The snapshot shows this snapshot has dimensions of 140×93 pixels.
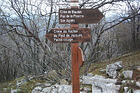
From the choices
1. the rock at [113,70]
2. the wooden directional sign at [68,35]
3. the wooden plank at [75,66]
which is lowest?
the rock at [113,70]

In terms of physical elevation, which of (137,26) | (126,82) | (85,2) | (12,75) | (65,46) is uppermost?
(85,2)

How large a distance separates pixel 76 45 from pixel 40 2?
486 centimetres

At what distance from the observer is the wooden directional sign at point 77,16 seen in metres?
3.06

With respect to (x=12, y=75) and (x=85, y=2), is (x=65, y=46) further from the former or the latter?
(x=12, y=75)

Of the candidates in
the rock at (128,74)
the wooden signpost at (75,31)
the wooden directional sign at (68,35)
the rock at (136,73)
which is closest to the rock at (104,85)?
the rock at (128,74)

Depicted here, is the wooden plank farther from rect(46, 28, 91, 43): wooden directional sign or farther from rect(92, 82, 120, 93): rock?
rect(92, 82, 120, 93): rock

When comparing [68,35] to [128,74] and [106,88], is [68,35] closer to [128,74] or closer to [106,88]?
[106,88]

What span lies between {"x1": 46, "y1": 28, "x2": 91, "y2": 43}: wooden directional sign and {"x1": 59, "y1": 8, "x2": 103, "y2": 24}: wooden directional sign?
14 cm

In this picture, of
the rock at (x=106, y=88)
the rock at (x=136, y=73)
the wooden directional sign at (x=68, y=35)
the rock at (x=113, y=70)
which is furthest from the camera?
the rock at (x=113, y=70)

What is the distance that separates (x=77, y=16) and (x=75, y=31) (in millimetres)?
255

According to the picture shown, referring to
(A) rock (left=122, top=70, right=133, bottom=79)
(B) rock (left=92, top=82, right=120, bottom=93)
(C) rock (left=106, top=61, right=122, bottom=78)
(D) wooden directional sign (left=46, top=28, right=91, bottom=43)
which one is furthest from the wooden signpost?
(C) rock (left=106, top=61, right=122, bottom=78)

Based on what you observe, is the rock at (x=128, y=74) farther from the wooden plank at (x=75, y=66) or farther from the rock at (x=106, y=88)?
the wooden plank at (x=75, y=66)

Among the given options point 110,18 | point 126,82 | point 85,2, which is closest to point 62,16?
point 126,82

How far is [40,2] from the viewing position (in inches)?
294
